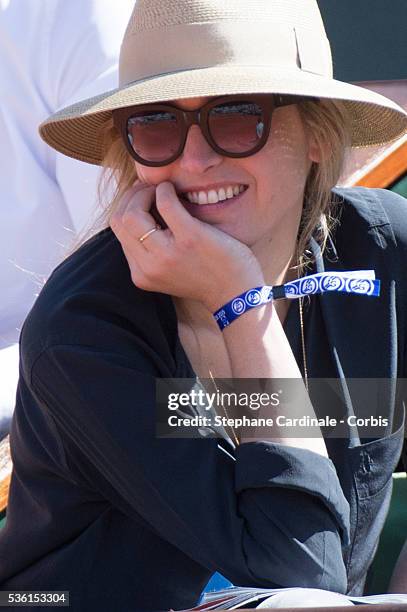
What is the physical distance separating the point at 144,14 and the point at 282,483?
0.81m

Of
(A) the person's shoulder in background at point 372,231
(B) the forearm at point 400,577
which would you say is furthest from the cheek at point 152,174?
(B) the forearm at point 400,577

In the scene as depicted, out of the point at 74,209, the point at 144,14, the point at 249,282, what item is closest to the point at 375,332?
the point at 249,282

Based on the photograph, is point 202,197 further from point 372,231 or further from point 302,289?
point 372,231

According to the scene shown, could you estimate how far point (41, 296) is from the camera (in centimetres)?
184

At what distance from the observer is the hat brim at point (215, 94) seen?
5.69 feet

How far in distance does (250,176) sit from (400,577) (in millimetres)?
786

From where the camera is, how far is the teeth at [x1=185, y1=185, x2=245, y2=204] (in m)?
1.82

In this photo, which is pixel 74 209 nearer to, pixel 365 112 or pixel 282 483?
pixel 365 112

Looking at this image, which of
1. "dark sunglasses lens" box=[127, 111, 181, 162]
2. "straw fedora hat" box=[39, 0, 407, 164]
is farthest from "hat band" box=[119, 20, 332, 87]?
"dark sunglasses lens" box=[127, 111, 181, 162]

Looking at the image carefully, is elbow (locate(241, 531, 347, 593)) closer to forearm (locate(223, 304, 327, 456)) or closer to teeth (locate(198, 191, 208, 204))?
forearm (locate(223, 304, 327, 456))

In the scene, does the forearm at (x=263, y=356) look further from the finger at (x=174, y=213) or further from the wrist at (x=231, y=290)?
the finger at (x=174, y=213)

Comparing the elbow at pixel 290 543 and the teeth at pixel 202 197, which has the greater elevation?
the teeth at pixel 202 197

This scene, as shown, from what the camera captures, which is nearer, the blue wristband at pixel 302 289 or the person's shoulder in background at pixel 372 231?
the blue wristband at pixel 302 289

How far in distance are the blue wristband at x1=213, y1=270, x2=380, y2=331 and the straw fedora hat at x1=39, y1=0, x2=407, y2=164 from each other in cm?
30
